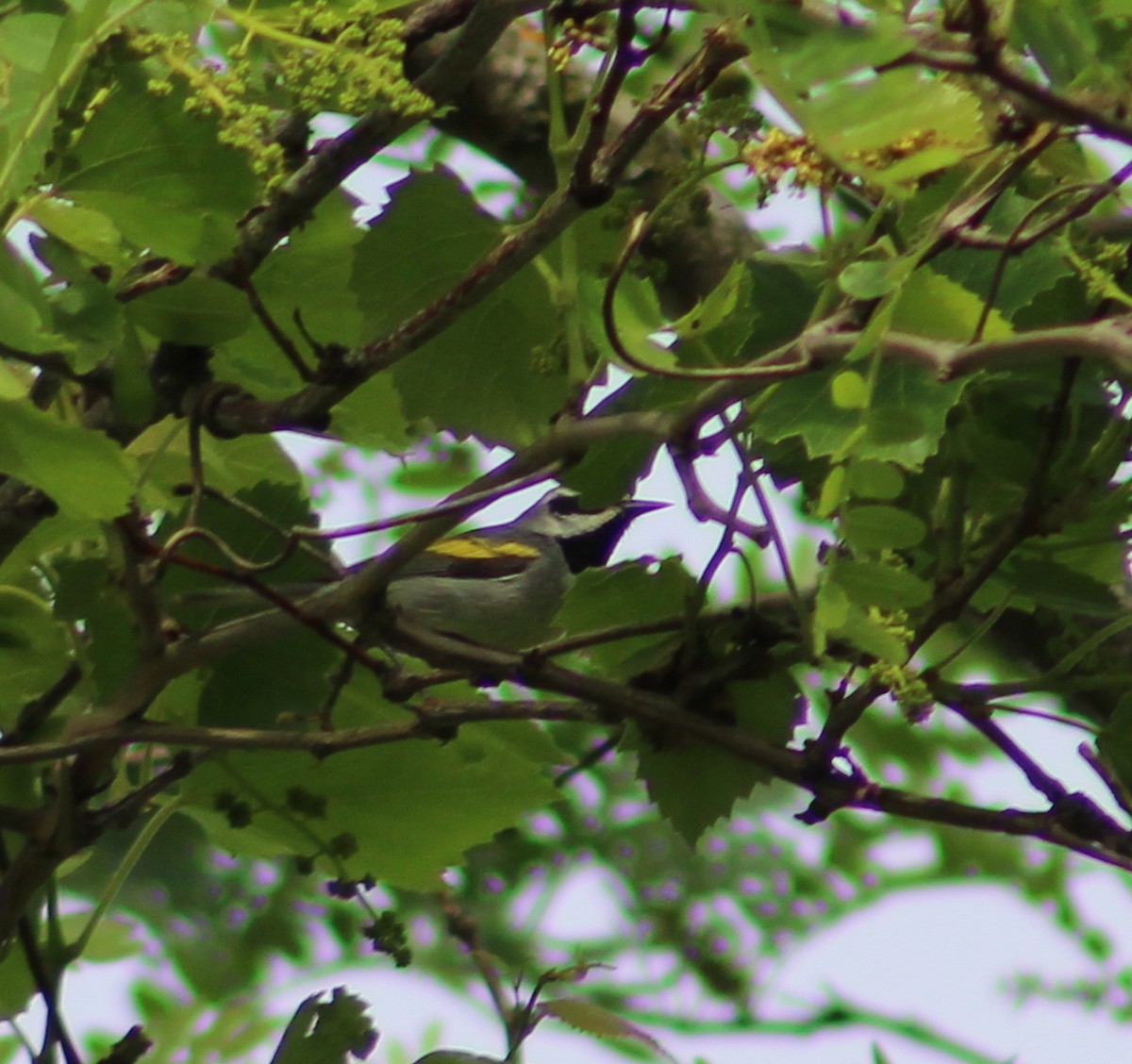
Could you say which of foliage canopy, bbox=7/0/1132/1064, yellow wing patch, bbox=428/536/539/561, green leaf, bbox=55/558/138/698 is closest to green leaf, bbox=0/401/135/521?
foliage canopy, bbox=7/0/1132/1064

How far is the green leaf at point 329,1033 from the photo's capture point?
4.83 ft

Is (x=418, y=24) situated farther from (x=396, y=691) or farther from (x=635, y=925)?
(x=635, y=925)

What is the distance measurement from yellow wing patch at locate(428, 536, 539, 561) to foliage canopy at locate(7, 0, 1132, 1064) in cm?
139

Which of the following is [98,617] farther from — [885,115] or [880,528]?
[885,115]

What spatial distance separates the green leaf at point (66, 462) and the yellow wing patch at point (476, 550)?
6.70 ft

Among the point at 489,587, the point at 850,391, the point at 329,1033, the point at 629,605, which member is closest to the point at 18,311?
the point at 850,391

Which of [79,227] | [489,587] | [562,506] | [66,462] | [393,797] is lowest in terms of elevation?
→ [393,797]

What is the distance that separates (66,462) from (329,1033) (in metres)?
0.67

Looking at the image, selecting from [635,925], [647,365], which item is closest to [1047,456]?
[647,365]

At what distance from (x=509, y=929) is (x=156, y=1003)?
5.63 feet

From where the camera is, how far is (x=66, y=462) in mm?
1081

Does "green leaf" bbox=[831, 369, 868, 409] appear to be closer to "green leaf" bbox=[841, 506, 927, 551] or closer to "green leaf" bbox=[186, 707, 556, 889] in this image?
"green leaf" bbox=[841, 506, 927, 551]

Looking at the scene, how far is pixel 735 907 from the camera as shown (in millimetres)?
4125

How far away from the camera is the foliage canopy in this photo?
0.99m
